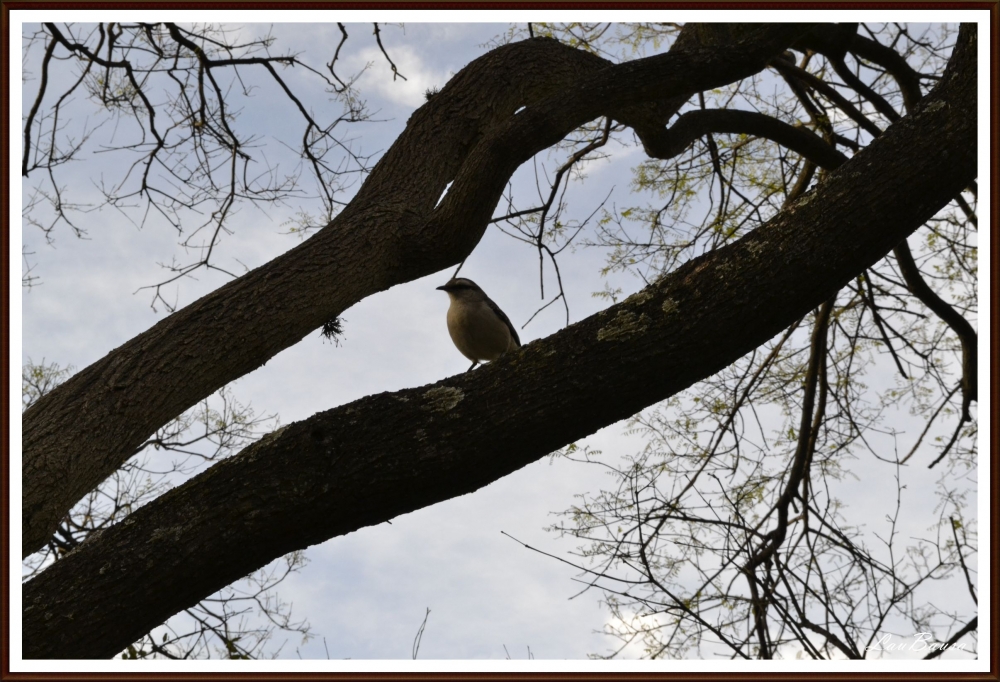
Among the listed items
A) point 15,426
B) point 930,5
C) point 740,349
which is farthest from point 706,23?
point 15,426

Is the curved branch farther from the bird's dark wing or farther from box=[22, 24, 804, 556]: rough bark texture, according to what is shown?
the bird's dark wing

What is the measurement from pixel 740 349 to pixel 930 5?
5.63 feet

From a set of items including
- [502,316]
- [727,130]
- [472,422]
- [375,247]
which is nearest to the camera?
[472,422]

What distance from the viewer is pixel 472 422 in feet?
8.39

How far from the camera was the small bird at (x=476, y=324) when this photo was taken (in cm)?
547

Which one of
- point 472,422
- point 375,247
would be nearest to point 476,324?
point 375,247

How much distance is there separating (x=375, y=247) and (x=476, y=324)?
1709 mm

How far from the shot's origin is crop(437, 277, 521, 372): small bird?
17.9ft

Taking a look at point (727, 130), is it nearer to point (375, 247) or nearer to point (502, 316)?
point (502, 316)

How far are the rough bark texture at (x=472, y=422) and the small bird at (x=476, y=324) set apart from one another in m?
2.75

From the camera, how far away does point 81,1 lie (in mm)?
3309

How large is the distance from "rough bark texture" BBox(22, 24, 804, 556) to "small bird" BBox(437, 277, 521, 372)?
1.26 m

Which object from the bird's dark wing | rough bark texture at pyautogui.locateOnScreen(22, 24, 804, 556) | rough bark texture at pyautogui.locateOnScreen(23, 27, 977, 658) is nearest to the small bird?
the bird's dark wing

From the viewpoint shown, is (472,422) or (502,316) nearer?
(472,422)
